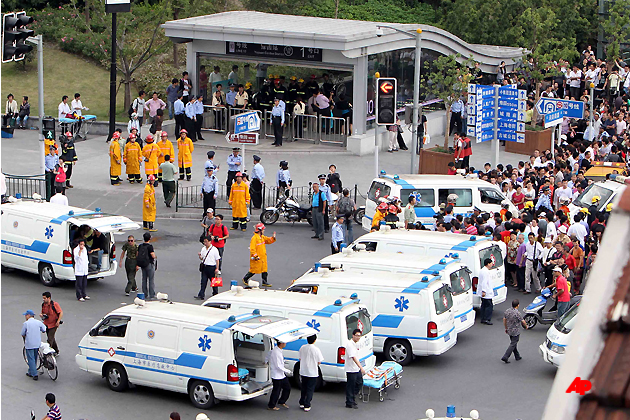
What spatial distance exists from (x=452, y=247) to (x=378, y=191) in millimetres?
5460

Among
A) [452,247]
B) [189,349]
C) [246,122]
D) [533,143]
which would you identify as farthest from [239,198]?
[533,143]

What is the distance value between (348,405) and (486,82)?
1292 inches

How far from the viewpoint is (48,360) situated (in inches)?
611

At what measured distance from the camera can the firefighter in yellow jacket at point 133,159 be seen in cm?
2885

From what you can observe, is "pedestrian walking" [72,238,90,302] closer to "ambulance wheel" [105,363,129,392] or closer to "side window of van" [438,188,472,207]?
"ambulance wheel" [105,363,129,392]

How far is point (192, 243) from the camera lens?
79.9 feet

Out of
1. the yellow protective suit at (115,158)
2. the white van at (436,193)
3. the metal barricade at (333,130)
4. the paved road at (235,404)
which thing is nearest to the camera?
the paved road at (235,404)

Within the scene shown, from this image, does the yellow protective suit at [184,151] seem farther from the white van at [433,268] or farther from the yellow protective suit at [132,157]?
the white van at [433,268]

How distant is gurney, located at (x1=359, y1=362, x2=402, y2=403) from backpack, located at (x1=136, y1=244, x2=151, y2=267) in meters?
6.39

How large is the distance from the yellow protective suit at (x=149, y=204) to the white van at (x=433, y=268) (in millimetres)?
7079

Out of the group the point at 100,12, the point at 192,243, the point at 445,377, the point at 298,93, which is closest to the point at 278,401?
A: the point at 445,377

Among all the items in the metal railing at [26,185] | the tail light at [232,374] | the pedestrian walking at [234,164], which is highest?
the pedestrian walking at [234,164]

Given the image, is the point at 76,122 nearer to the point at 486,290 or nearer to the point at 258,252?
the point at 258,252

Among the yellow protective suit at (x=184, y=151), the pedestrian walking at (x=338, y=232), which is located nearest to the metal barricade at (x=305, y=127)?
the yellow protective suit at (x=184, y=151)
